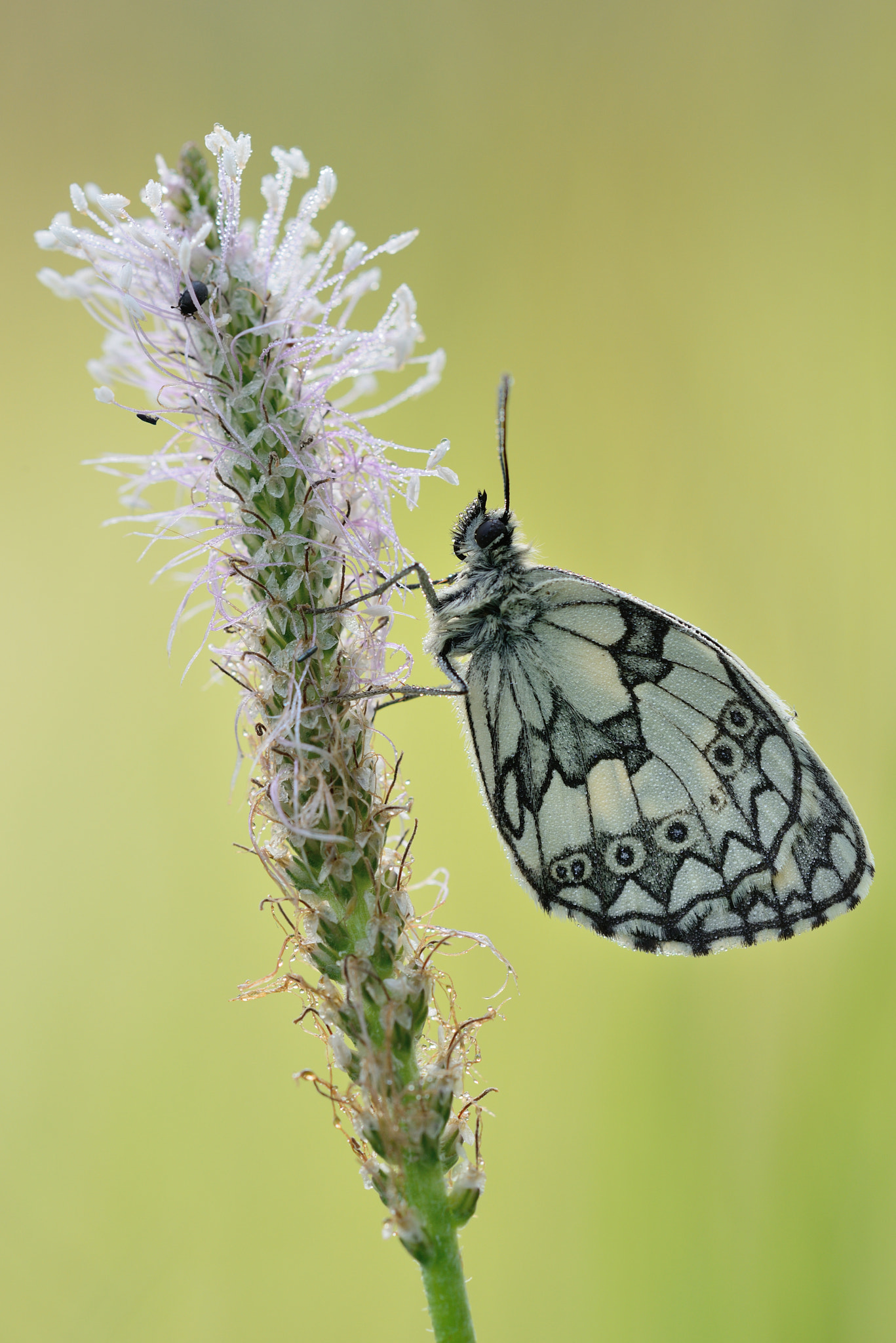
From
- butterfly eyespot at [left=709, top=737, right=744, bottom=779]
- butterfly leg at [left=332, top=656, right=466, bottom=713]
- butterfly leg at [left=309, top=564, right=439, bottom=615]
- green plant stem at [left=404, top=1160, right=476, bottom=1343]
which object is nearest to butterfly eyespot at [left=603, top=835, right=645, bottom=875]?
butterfly eyespot at [left=709, top=737, right=744, bottom=779]

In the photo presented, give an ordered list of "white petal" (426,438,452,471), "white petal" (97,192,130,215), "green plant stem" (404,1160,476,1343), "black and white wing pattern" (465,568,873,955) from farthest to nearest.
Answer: "black and white wing pattern" (465,568,873,955), "white petal" (426,438,452,471), "white petal" (97,192,130,215), "green plant stem" (404,1160,476,1343)

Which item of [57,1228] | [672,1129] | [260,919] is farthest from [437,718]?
[57,1228]

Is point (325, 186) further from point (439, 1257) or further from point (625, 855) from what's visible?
point (439, 1257)

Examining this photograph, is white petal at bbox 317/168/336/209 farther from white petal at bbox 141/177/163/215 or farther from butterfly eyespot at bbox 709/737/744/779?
butterfly eyespot at bbox 709/737/744/779

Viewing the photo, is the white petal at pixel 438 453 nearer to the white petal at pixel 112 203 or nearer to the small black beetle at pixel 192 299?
the small black beetle at pixel 192 299

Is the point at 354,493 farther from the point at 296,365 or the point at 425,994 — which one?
the point at 425,994

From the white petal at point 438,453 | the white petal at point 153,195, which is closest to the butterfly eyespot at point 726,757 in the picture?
the white petal at point 438,453
